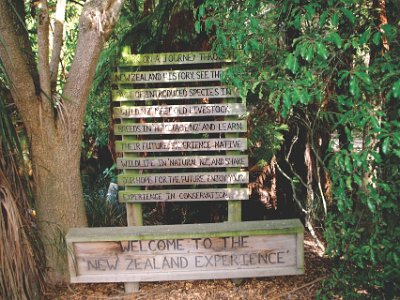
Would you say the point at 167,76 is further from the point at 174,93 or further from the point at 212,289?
the point at 212,289

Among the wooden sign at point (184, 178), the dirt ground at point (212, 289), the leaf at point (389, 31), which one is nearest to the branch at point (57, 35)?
the wooden sign at point (184, 178)

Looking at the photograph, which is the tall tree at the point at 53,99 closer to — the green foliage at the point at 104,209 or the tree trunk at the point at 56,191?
the tree trunk at the point at 56,191

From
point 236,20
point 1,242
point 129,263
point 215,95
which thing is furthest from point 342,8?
point 1,242

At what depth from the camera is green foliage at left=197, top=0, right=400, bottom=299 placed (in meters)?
2.17

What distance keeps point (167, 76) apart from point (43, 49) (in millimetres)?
970

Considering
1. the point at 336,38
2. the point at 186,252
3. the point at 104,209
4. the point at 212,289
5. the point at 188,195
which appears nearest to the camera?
the point at 336,38

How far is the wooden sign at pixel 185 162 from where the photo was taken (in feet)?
11.1

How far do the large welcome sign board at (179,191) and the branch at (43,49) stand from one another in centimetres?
67

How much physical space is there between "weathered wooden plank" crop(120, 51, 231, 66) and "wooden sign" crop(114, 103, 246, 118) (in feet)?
1.15

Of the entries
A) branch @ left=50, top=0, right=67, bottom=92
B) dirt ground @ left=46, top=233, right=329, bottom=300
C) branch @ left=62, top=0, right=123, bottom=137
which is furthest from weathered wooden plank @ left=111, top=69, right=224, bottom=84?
dirt ground @ left=46, top=233, right=329, bottom=300

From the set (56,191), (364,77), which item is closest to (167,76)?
(56,191)

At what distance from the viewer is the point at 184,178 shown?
345cm

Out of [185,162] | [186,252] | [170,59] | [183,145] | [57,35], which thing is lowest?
[186,252]

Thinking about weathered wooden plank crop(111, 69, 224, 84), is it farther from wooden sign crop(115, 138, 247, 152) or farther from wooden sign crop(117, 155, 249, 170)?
wooden sign crop(117, 155, 249, 170)
